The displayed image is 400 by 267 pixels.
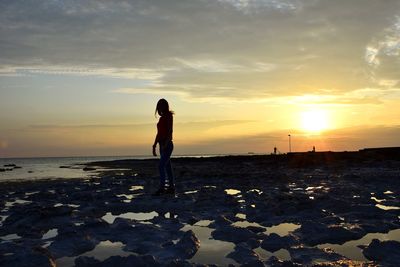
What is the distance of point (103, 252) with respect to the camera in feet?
17.1

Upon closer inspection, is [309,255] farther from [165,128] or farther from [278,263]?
[165,128]

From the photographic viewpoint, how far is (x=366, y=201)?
909 centimetres

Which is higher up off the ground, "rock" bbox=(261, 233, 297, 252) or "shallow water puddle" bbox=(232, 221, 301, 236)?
"rock" bbox=(261, 233, 297, 252)

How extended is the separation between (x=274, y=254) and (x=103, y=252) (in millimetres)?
2191

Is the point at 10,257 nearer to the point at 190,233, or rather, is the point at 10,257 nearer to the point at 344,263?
the point at 190,233

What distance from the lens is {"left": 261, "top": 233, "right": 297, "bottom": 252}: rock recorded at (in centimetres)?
525

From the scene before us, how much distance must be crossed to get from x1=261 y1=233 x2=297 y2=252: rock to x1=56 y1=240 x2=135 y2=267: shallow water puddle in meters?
1.79

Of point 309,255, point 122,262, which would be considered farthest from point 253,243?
point 122,262

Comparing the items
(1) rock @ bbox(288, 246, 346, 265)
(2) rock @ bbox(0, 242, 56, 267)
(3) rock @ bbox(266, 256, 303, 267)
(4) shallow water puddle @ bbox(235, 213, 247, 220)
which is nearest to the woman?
(4) shallow water puddle @ bbox(235, 213, 247, 220)

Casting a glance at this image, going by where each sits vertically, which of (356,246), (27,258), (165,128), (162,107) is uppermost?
(162,107)

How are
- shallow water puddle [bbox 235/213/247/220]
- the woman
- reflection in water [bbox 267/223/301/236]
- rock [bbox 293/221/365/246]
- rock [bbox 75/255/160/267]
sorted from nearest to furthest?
rock [bbox 75/255/160/267]
rock [bbox 293/221/365/246]
reflection in water [bbox 267/223/301/236]
shallow water puddle [bbox 235/213/247/220]
the woman

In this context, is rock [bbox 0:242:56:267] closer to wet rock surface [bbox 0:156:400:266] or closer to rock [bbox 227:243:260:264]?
wet rock surface [bbox 0:156:400:266]

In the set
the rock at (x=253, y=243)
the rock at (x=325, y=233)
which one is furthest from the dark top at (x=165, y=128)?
the rock at (x=253, y=243)

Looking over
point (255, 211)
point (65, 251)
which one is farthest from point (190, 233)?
point (255, 211)
